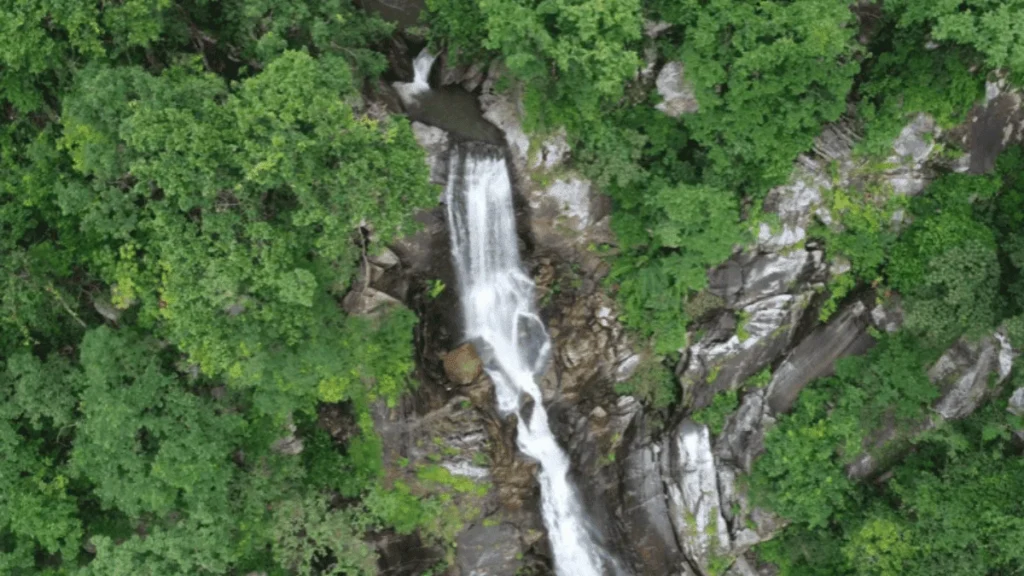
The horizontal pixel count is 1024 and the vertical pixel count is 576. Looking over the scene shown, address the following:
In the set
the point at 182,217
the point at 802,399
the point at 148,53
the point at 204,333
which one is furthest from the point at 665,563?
the point at 148,53

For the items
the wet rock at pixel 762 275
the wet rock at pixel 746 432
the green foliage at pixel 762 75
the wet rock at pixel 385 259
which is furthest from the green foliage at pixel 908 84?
the wet rock at pixel 385 259

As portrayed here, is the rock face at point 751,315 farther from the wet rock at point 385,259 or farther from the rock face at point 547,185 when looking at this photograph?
the wet rock at point 385,259

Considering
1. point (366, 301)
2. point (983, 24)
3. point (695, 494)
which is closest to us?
point (983, 24)

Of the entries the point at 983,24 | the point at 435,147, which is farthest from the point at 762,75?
the point at 435,147

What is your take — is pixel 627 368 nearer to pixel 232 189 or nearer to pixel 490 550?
pixel 490 550

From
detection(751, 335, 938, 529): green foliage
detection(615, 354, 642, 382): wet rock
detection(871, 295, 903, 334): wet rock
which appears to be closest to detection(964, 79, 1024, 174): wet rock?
detection(871, 295, 903, 334): wet rock

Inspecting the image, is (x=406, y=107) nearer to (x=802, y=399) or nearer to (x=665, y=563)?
(x=802, y=399)

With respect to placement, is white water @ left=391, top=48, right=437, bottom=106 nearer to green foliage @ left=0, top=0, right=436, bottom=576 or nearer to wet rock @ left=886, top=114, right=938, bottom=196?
green foliage @ left=0, top=0, right=436, bottom=576
